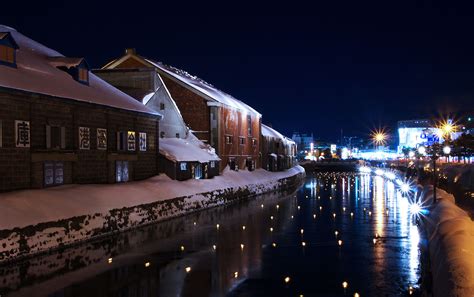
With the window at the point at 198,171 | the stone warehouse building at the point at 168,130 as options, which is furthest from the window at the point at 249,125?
the window at the point at 198,171

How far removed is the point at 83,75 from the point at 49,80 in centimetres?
456

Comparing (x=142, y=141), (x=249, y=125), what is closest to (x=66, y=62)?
(x=142, y=141)

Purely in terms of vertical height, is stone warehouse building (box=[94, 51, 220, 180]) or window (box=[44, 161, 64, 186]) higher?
stone warehouse building (box=[94, 51, 220, 180])

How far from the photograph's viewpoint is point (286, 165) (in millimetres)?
97625

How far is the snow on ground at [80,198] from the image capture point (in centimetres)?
2228

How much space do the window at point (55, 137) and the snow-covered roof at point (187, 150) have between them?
13.6 m

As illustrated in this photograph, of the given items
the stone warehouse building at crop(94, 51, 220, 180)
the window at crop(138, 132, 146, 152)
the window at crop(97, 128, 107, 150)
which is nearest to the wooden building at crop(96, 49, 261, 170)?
the stone warehouse building at crop(94, 51, 220, 180)

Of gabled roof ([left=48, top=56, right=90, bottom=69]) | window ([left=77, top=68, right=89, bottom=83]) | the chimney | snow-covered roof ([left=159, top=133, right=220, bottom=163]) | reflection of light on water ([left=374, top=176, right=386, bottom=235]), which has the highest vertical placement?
the chimney

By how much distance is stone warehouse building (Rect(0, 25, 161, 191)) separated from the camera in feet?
87.8

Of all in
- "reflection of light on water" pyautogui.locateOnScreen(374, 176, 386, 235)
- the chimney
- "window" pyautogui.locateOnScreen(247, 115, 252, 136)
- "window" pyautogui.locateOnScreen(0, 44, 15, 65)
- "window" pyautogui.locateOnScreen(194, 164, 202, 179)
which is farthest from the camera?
"window" pyautogui.locateOnScreen(247, 115, 252, 136)

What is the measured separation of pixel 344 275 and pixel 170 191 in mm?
20928

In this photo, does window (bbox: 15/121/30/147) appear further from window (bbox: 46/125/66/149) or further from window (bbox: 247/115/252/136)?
window (bbox: 247/115/252/136)

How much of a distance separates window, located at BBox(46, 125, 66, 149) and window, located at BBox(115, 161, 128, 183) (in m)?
6.66

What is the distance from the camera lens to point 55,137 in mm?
30078
